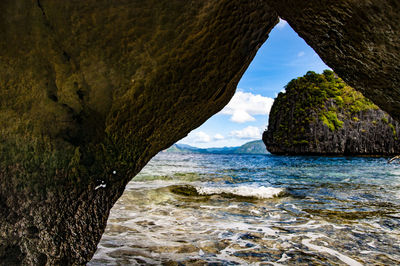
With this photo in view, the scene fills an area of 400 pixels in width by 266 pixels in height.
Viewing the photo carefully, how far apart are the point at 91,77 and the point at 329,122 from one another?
4840 centimetres

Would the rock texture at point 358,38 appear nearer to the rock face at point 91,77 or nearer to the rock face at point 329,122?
the rock face at point 91,77

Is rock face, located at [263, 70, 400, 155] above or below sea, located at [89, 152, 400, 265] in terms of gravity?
above

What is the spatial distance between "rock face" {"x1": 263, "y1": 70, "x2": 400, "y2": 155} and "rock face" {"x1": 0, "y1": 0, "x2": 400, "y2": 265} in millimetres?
45813

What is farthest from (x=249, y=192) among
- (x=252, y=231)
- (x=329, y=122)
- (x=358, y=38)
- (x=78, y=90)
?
(x=329, y=122)

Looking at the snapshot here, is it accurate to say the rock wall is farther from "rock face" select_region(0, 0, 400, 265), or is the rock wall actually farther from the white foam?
the white foam

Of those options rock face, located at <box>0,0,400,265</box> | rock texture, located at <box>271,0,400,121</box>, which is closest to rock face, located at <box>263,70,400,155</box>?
rock texture, located at <box>271,0,400,121</box>

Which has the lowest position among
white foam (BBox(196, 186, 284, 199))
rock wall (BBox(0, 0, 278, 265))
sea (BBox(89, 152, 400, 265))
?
white foam (BBox(196, 186, 284, 199))

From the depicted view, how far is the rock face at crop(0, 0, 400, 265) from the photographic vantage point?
5.46ft

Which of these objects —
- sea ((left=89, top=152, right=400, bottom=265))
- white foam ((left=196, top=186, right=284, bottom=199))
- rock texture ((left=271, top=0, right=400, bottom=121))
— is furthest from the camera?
white foam ((left=196, top=186, right=284, bottom=199))

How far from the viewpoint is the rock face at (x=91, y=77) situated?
1.66 metres

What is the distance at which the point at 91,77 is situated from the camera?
71.5 inches

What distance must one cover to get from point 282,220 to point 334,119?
45.2 meters

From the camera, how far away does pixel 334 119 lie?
145 ft

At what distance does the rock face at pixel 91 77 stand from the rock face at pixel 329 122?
4581cm
